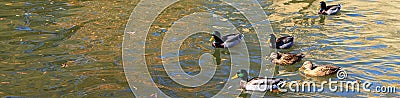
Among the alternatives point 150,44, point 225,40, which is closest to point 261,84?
point 225,40

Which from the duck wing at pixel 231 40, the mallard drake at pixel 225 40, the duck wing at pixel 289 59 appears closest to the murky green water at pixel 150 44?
the duck wing at pixel 289 59

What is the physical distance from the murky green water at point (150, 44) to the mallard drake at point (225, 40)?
0.25 m

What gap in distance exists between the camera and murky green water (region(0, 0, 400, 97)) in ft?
31.2

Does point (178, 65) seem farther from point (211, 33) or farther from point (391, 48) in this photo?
point (391, 48)

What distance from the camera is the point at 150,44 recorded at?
12.0 meters

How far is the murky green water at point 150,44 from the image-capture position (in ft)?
31.2

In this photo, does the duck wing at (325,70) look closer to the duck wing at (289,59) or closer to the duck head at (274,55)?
the duck wing at (289,59)

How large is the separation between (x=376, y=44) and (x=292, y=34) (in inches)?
83.8

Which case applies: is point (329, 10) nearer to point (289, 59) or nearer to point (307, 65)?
point (289, 59)

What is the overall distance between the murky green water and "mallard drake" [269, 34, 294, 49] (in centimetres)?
32

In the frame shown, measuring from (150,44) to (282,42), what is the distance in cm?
320

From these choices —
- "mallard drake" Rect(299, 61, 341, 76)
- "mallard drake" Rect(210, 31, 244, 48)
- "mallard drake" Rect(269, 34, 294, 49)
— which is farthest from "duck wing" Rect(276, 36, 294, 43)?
"mallard drake" Rect(299, 61, 341, 76)

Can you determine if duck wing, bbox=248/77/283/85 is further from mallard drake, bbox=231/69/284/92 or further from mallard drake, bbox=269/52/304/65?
mallard drake, bbox=269/52/304/65

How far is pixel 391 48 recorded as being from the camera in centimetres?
1195
